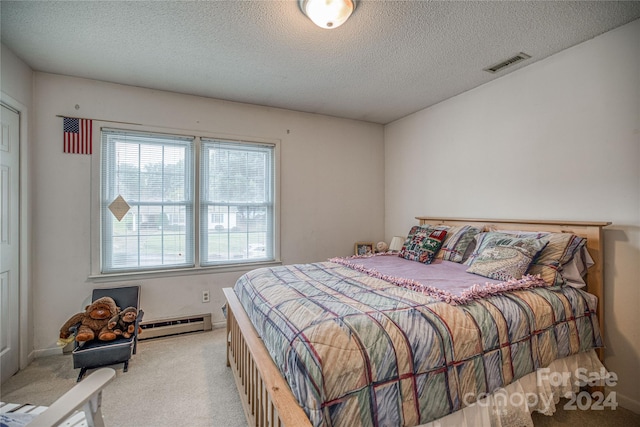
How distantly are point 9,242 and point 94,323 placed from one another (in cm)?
90

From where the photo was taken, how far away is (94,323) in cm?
247

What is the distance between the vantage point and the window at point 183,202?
3002 millimetres

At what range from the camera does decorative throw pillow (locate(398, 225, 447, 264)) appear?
277 cm

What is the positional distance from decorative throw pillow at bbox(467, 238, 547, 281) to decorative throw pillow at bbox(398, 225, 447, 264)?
19.4 inches

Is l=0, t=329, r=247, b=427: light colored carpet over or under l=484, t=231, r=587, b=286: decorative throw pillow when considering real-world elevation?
under

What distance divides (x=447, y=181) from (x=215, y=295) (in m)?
2.96

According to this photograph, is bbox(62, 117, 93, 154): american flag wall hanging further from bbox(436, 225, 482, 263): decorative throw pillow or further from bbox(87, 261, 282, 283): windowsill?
bbox(436, 225, 482, 263): decorative throw pillow

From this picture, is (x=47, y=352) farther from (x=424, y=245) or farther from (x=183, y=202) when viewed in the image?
(x=424, y=245)

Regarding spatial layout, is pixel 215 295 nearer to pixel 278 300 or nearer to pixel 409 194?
pixel 278 300

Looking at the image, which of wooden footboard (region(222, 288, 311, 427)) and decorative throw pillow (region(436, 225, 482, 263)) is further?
decorative throw pillow (region(436, 225, 482, 263))

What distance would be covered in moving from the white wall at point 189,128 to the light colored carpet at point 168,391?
48 cm

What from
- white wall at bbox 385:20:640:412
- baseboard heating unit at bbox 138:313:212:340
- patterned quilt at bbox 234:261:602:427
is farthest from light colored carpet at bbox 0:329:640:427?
white wall at bbox 385:20:640:412

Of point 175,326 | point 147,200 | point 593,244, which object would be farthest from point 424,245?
point 147,200

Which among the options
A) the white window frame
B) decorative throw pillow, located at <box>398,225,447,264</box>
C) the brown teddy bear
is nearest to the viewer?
the brown teddy bear
